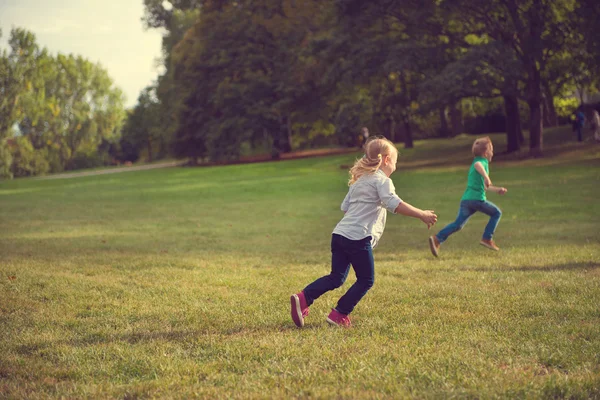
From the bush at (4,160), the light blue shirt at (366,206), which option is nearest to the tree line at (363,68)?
the bush at (4,160)

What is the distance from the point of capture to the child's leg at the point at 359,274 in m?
5.53

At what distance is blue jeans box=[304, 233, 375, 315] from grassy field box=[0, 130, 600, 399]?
24cm

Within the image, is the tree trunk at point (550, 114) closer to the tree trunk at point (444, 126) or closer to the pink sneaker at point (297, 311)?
the tree trunk at point (444, 126)

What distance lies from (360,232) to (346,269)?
1.31ft

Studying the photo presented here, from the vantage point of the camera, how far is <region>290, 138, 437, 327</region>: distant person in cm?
552

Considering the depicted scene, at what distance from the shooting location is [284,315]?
5.92 meters

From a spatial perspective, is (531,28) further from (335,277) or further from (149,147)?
(149,147)

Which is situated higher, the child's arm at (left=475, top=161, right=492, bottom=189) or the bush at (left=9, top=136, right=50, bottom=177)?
the bush at (left=9, top=136, right=50, bottom=177)

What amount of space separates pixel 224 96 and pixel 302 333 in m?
41.4

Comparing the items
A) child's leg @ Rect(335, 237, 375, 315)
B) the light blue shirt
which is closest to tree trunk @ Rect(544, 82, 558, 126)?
the light blue shirt

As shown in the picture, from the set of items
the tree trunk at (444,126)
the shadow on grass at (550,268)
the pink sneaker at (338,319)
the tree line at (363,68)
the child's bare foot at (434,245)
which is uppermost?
the tree line at (363,68)

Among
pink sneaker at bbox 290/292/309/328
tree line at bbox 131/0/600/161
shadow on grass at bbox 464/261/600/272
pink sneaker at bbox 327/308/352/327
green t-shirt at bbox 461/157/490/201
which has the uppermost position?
tree line at bbox 131/0/600/161

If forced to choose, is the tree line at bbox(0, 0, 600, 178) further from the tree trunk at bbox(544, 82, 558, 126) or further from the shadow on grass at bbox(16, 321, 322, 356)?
the shadow on grass at bbox(16, 321, 322, 356)

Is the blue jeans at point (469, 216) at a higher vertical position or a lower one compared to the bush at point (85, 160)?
lower
